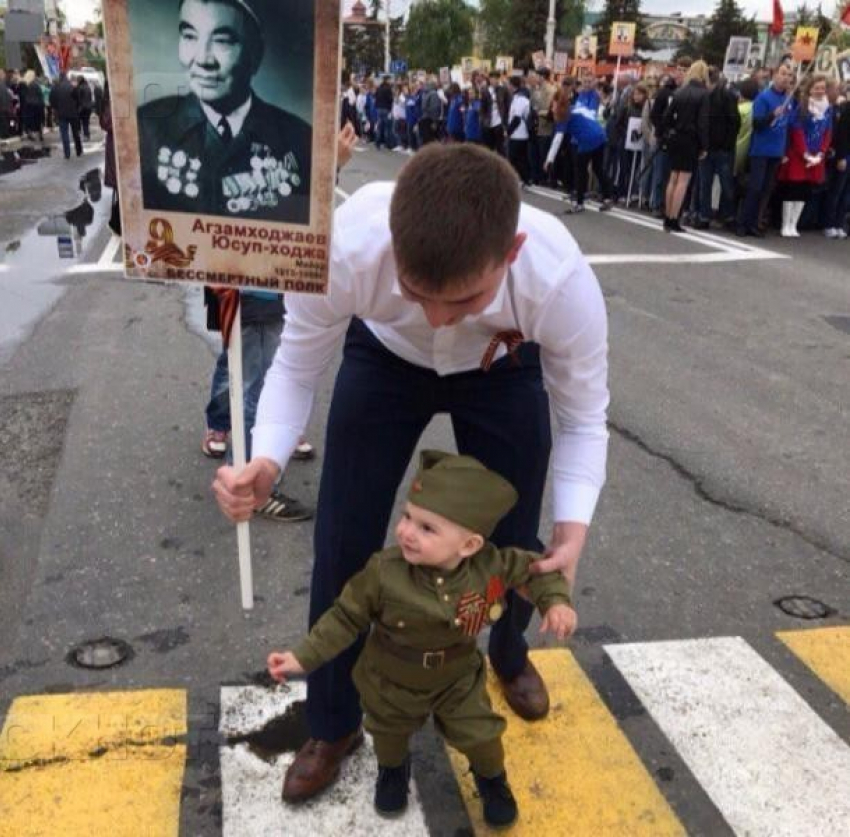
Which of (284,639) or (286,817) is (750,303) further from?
(286,817)

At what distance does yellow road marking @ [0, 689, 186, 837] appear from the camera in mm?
2510

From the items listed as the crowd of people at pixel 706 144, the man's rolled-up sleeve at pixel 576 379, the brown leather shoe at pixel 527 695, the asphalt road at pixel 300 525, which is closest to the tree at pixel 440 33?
the crowd of people at pixel 706 144

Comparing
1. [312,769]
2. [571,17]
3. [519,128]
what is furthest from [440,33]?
[312,769]

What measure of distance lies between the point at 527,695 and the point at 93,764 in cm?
128

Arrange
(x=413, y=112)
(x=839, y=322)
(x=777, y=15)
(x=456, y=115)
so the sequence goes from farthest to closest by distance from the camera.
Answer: (x=413, y=112) → (x=456, y=115) → (x=777, y=15) → (x=839, y=322)

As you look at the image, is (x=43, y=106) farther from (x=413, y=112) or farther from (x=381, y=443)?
(x=381, y=443)

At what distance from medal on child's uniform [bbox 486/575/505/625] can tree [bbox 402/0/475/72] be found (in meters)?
58.2

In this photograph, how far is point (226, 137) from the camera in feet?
7.59

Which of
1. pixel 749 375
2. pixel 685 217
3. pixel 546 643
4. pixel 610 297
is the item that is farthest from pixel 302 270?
pixel 685 217

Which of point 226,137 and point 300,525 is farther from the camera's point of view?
point 300,525

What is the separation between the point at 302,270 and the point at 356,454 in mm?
502

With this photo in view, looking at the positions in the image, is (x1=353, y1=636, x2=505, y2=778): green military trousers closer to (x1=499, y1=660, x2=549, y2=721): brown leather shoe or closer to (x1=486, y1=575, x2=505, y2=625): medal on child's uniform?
(x1=486, y1=575, x2=505, y2=625): medal on child's uniform

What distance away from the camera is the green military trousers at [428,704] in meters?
2.37

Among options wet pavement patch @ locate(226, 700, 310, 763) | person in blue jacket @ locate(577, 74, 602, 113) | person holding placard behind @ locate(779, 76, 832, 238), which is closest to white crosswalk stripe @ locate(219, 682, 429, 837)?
wet pavement patch @ locate(226, 700, 310, 763)
